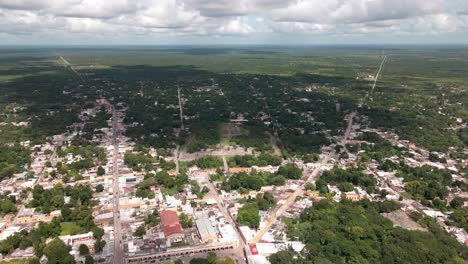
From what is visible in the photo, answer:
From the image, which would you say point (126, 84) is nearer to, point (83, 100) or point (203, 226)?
point (83, 100)

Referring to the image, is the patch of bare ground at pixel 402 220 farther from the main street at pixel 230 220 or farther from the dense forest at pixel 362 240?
the main street at pixel 230 220

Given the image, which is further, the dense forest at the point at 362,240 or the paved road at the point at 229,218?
the paved road at the point at 229,218

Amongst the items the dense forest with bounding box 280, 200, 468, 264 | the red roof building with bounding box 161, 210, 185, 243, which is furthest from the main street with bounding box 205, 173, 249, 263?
the red roof building with bounding box 161, 210, 185, 243

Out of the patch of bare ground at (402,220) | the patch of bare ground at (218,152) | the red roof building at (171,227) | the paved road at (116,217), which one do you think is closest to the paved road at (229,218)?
the red roof building at (171,227)

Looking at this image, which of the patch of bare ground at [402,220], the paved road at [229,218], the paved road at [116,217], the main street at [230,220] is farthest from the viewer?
the patch of bare ground at [402,220]

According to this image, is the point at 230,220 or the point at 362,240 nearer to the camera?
the point at 362,240

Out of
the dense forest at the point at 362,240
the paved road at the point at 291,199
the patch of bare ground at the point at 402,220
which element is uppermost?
the dense forest at the point at 362,240

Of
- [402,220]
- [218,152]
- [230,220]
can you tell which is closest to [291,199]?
[230,220]

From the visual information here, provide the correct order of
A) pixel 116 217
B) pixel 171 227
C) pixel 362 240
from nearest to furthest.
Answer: pixel 362 240, pixel 171 227, pixel 116 217

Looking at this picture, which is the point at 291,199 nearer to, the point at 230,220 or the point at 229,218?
the point at 229,218

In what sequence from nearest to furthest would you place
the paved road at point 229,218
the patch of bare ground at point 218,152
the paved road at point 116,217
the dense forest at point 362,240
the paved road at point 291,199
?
the dense forest at point 362,240 → the paved road at point 116,217 → the paved road at point 229,218 → the paved road at point 291,199 → the patch of bare ground at point 218,152
